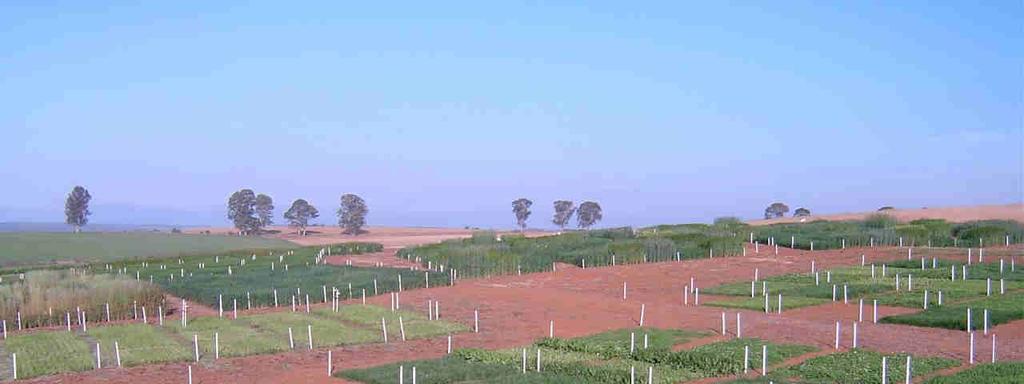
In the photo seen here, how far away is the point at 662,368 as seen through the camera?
20.8 m

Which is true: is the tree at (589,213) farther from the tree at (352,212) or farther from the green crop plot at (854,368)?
the green crop plot at (854,368)

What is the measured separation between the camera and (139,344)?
2630 centimetres

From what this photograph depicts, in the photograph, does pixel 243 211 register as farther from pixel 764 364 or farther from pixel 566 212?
pixel 764 364

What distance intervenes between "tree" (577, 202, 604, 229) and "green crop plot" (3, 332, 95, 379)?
11966cm

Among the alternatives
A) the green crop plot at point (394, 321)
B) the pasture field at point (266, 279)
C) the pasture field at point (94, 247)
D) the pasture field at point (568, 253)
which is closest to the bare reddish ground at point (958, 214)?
the pasture field at point (568, 253)

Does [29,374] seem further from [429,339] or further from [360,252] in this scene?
[360,252]

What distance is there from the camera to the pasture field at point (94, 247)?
212 feet

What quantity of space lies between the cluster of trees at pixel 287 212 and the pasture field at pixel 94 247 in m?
35.2

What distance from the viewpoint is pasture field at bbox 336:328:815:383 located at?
19938 mm

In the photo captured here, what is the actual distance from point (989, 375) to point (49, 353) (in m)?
23.3

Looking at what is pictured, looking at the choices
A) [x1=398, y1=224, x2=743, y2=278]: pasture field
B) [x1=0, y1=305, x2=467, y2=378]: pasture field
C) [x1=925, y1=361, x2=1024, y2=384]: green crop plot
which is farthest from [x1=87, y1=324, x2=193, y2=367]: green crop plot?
[x1=398, y1=224, x2=743, y2=278]: pasture field

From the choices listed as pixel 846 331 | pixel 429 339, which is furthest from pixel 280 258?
pixel 846 331

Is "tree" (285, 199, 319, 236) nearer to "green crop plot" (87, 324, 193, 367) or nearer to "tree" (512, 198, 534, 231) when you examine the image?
"tree" (512, 198, 534, 231)

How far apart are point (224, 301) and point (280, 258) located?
22259 millimetres
